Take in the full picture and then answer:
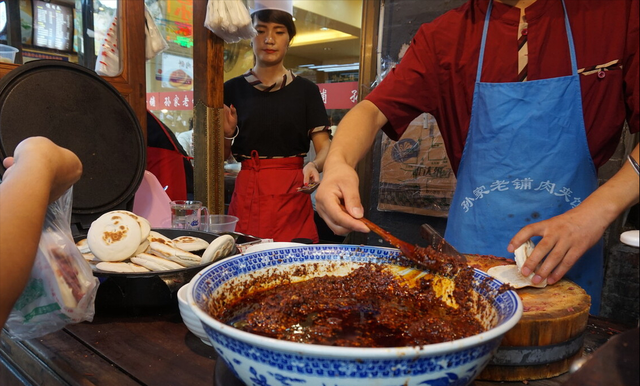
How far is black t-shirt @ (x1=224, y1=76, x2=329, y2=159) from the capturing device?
3.01 m

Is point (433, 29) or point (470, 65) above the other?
point (433, 29)

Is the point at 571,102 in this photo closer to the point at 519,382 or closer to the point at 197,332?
the point at 519,382

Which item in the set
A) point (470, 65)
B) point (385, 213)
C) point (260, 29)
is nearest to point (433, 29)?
point (470, 65)

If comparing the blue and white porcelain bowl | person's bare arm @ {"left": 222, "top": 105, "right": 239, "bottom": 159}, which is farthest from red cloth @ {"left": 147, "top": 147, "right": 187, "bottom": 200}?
the blue and white porcelain bowl

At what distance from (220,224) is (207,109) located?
2.85 ft

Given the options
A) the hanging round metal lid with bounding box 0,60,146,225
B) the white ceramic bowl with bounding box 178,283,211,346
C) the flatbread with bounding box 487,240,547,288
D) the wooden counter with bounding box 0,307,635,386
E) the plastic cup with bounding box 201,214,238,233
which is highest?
the hanging round metal lid with bounding box 0,60,146,225

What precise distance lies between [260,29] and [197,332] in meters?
2.49

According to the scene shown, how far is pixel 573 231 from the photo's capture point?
1135mm

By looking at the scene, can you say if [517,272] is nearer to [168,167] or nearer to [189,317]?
[189,317]

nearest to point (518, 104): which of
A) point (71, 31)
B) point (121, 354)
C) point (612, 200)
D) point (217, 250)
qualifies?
point (612, 200)

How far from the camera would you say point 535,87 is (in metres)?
1.67

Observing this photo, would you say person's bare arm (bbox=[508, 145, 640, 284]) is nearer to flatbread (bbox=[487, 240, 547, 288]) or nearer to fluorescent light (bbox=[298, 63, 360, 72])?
flatbread (bbox=[487, 240, 547, 288])

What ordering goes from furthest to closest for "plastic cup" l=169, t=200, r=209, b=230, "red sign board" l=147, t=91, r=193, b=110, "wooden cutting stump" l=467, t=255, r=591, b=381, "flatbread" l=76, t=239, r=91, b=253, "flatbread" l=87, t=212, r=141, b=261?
"red sign board" l=147, t=91, r=193, b=110 → "plastic cup" l=169, t=200, r=209, b=230 → "flatbread" l=76, t=239, r=91, b=253 → "flatbread" l=87, t=212, r=141, b=261 → "wooden cutting stump" l=467, t=255, r=591, b=381

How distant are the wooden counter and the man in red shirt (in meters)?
0.58
